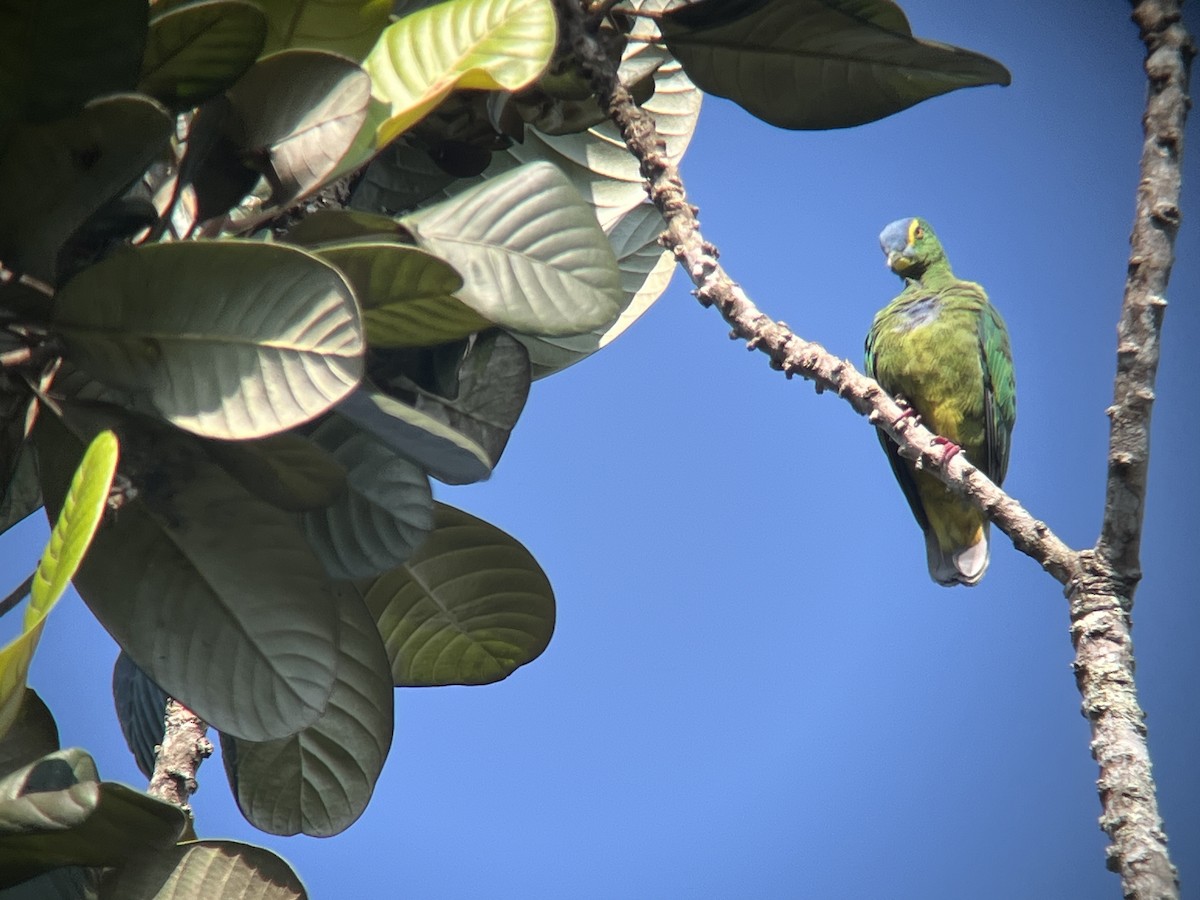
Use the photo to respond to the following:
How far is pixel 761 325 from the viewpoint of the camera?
31.4 inches

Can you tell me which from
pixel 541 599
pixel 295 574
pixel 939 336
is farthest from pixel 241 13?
pixel 939 336

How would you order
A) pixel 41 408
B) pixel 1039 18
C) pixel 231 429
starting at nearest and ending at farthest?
pixel 231 429 < pixel 41 408 < pixel 1039 18

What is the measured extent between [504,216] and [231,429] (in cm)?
21

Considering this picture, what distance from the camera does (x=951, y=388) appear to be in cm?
215

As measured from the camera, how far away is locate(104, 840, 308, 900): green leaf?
0.66m

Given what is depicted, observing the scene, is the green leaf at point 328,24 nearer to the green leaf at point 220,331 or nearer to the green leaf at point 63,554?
the green leaf at point 220,331

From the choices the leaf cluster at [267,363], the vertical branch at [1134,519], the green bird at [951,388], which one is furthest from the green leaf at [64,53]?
the green bird at [951,388]

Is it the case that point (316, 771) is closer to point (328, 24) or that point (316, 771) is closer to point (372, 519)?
point (372, 519)

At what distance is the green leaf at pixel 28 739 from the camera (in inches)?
27.4

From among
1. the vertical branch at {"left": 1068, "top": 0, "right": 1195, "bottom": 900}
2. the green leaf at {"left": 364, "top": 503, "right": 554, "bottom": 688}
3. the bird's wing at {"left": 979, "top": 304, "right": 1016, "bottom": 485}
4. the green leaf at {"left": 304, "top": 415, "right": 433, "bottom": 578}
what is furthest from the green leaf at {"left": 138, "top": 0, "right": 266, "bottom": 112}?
the bird's wing at {"left": 979, "top": 304, "right": 1016, "bottom": 485}

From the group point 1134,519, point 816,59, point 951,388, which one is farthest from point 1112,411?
point 951,388

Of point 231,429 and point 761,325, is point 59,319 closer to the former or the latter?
point 231,429

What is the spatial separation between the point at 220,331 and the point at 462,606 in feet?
1.14

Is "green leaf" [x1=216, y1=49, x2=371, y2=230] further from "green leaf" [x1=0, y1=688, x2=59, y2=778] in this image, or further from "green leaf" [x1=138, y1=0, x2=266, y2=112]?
"green leaf" [x1=0, y1=688, x2=59, y2=778]
